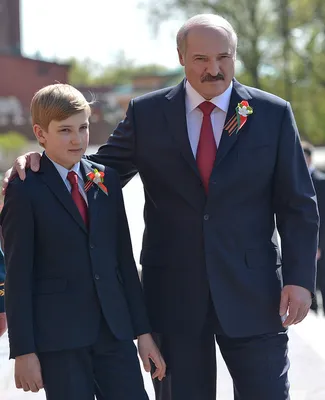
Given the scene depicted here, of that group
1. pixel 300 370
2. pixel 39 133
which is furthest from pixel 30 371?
pixel 300 370

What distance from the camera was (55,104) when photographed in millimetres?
2777

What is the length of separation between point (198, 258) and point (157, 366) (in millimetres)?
419

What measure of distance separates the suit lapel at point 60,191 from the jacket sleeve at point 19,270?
0.31 ft

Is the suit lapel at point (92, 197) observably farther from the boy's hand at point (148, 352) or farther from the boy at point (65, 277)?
the boy's hand at point (148, 352)

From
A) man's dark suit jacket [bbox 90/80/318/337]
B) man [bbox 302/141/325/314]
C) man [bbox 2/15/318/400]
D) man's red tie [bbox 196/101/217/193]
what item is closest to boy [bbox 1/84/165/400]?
man [bbox 2/15/318/400]

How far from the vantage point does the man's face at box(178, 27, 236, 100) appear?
112 inches

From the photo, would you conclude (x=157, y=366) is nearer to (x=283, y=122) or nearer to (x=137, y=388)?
(x=137, y=388)

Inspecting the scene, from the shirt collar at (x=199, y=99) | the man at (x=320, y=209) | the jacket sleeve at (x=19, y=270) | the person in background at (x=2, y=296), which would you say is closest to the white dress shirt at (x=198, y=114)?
the shirt collar at (x=199, y=99)

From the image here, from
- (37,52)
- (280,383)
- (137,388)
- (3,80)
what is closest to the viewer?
(137,388)

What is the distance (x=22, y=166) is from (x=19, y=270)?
39 cm

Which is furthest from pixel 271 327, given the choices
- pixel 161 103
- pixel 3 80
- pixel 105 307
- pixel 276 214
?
pixel 3 80

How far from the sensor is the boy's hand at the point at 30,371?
2.66 m

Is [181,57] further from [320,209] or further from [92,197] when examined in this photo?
[320,209]

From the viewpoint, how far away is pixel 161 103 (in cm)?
313
